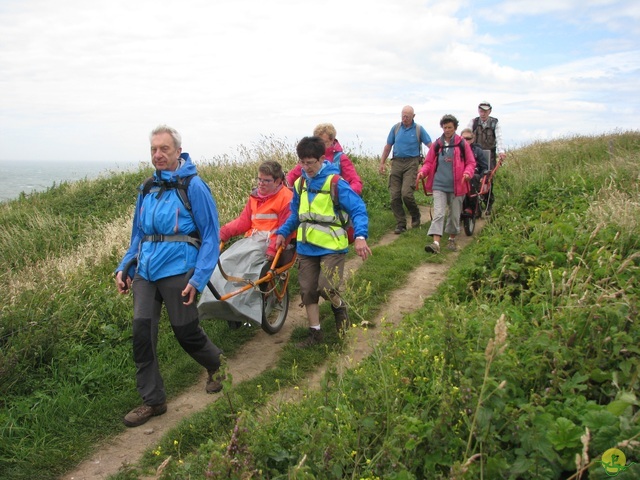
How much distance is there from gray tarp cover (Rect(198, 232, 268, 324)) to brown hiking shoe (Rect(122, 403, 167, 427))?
1.08 meters

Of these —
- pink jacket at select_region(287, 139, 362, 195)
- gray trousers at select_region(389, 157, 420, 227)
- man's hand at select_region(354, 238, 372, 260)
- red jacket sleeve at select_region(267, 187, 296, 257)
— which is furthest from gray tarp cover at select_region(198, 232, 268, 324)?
gray trousers at select_region(389, 157, 420, 227)

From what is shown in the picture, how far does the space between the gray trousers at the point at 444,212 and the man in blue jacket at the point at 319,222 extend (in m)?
3.64

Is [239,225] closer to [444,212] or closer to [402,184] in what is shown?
[444,212]

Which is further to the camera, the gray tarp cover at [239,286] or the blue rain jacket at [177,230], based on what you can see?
the gray tarp cover at [239,286]

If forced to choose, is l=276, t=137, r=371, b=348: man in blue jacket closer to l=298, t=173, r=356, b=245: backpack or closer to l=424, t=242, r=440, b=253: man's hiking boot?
l=298, t=173, r=356, b=245: backpack

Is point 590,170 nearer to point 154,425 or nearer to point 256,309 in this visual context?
point 256,309

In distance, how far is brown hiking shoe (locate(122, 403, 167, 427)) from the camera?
4.75 metres

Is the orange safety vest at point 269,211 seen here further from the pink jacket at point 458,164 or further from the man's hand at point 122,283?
the pink jacket at point 458,164

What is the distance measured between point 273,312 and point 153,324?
2.13 meters

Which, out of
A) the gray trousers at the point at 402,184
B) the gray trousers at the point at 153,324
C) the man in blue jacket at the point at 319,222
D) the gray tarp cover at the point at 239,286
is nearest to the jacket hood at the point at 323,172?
the man in blue jacket at the point at 319,222

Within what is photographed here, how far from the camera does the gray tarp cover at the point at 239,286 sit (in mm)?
5590

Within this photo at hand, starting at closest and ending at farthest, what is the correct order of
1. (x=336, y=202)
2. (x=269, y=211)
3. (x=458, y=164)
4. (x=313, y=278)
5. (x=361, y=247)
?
(x=361, y=247) → (x=336, y=202) → (x=313, y=278) → (x=269, y=211) → (x=458, y=164)

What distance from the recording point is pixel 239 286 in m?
5.72

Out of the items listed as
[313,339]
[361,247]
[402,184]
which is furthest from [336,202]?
[402,184]
